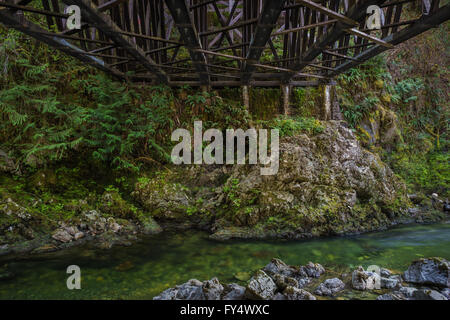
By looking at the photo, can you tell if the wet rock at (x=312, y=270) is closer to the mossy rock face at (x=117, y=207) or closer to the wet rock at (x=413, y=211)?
the mossy rock face at (x=117, y=207)

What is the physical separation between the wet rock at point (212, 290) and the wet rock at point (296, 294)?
98cm

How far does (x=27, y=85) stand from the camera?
7105 millimetres

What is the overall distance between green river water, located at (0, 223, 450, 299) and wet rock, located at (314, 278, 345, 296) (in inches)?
28.5

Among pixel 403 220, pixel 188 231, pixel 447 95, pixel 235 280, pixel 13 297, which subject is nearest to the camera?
pixel 13 297

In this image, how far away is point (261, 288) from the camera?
10.9ft

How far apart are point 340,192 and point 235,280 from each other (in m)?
4.45

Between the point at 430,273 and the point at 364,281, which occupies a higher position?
the point at 430,273

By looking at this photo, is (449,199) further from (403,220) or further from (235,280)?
(235,280)

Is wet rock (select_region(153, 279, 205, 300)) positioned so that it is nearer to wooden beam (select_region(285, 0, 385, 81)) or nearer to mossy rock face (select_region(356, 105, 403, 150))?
wooden beam (select_region(285, 0, 385, 81))

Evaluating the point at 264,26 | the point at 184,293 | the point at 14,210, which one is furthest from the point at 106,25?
the point at 184,293

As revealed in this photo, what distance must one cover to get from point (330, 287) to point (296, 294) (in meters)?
0.70

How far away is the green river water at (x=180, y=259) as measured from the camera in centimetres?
366

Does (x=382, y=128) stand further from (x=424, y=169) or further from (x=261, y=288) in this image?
(x=261, y=288)
